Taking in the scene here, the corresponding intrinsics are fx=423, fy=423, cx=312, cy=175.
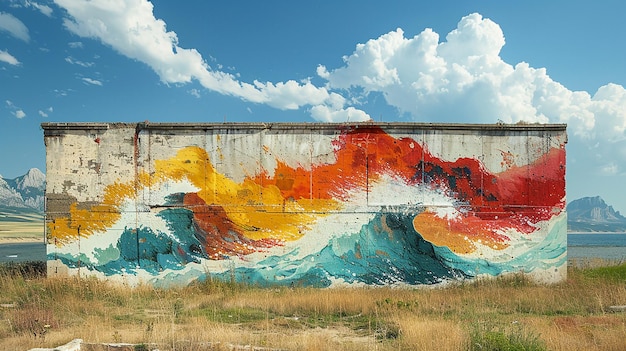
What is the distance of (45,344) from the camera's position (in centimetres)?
649

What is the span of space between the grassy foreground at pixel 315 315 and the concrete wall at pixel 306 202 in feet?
2.36

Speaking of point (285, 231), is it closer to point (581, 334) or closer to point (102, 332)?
point (102, 332)

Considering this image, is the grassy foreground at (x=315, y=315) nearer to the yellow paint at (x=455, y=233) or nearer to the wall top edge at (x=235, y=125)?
the yellow paint at (x=455, y=233)

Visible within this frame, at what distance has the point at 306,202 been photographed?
1232 cm

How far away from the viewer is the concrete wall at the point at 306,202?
39.9ft

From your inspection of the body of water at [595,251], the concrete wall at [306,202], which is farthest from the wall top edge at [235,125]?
the body of water at [595,251]

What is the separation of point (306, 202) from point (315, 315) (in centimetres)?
388

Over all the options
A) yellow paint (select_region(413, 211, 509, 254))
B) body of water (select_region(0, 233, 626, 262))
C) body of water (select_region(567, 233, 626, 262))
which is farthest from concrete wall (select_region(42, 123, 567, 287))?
body of water (select_region(0, 233, 626, 262))

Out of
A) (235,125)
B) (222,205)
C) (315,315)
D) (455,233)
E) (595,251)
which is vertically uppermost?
(235,125)

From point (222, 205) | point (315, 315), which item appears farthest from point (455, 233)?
point (222, 205)

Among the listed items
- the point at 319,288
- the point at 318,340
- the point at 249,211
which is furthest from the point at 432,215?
the point at 318,340

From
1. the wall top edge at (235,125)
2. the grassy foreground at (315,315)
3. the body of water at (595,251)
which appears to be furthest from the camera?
the body of water at (595,251)

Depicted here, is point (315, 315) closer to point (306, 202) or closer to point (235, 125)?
point (306, 202)

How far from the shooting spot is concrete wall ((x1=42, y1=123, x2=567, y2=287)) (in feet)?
39.9
